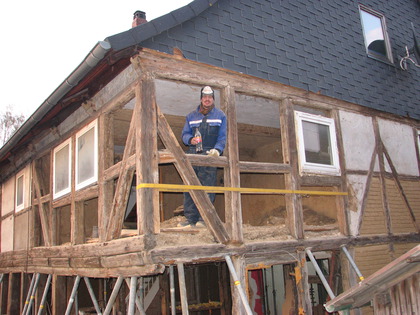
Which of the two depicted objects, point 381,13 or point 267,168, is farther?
point 381,13

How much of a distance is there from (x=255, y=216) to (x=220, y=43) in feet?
17.6

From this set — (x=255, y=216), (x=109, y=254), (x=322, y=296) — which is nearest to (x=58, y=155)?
(x=109, y=254)

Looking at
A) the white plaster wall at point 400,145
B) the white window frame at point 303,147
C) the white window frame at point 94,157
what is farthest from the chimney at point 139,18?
the white plaster wall at point 400,145

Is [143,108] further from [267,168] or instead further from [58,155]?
[58,155]

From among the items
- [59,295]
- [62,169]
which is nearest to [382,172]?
[62,169]

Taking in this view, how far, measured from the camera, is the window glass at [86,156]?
7133 mm

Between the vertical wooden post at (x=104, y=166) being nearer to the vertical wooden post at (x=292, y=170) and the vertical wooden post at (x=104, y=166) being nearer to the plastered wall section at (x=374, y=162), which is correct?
the vertical wooden post at (x=292, y=170)

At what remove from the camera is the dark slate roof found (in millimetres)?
6414

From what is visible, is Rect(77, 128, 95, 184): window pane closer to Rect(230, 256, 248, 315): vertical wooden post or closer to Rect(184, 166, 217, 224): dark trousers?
Rect(184, 166, 217, 224): dark trousers

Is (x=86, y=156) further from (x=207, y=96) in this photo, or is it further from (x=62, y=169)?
(x=207, y=96)

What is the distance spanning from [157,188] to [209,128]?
4.57ft

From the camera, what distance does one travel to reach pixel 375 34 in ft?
34.3

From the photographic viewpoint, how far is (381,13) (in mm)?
10820

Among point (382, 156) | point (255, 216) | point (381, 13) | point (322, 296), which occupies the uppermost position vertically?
point (381, 13)
